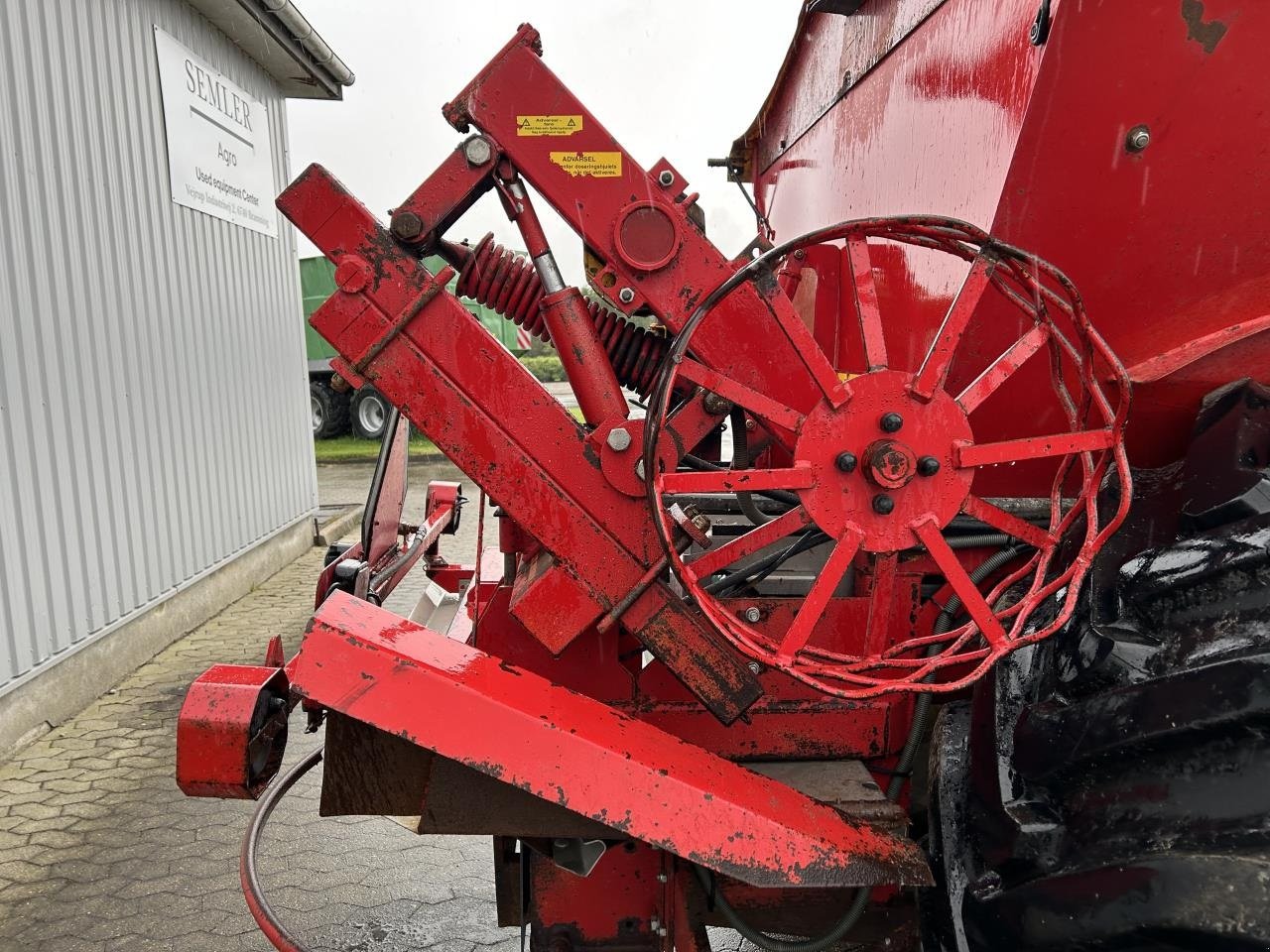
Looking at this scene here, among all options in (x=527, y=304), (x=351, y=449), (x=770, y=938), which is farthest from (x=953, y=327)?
(x=351, y=449)

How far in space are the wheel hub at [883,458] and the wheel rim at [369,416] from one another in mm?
12849

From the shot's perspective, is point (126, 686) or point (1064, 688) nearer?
point (1064, 688)

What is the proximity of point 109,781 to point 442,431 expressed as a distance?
270cm

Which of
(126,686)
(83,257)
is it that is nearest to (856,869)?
(126,686)

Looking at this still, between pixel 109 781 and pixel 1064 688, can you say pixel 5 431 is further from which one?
pixel 1064 688

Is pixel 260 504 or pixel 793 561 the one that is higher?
pixel 793 561

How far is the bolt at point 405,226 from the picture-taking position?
5.79 ft

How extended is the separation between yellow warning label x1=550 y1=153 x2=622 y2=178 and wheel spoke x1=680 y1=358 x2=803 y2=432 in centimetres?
51

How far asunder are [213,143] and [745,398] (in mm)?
5629

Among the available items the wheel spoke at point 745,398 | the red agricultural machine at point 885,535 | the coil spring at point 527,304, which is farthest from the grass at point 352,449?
the wheel spoke at point 745,398

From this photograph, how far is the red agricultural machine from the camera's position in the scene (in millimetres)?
1340

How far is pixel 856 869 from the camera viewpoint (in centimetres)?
152

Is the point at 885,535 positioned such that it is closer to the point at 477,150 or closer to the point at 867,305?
the point at 867,305

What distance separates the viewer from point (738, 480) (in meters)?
1.41
